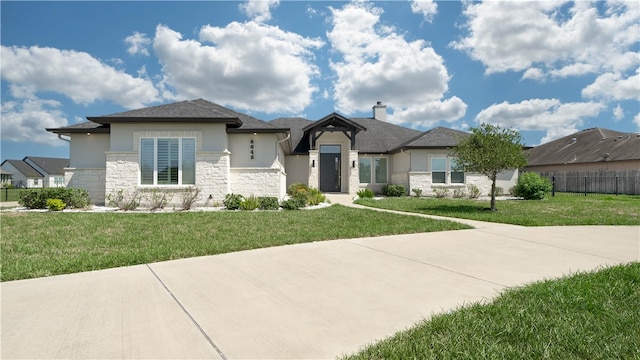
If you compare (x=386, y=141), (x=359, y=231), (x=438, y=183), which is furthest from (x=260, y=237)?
(x=386, y=141)

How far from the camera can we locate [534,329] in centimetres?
285

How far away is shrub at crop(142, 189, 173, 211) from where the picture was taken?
1290 cm

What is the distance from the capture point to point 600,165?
28.6 m

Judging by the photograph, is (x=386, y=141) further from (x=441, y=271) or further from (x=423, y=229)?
(x=441, y=271)

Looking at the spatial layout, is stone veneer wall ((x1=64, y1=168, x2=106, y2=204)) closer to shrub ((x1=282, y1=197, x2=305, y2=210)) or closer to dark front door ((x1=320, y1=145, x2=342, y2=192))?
shrub ((x1=282, y1=197, x2=305, y2=210))

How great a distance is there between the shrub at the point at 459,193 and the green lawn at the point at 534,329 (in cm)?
1686

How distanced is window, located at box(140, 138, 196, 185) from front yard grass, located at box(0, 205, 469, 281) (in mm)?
3385

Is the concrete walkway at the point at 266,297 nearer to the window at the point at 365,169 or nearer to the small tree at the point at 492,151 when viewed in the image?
the small tree at the point at 492,151

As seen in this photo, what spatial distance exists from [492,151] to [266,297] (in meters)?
11.1

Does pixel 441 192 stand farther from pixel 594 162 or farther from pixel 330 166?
pixel 594 162

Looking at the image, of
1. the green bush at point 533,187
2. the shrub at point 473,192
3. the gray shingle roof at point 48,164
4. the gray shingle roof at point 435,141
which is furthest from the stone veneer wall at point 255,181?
the gray shingle roof at point 48,164

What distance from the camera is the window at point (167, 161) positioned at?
1347 centimetres

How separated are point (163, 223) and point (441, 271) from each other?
7.21 meters

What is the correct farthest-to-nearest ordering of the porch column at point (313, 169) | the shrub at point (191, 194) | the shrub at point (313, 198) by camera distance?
the porch column at point (313, 169) < the shrub at point (313, 198) < the shrub at point (191, 194)
